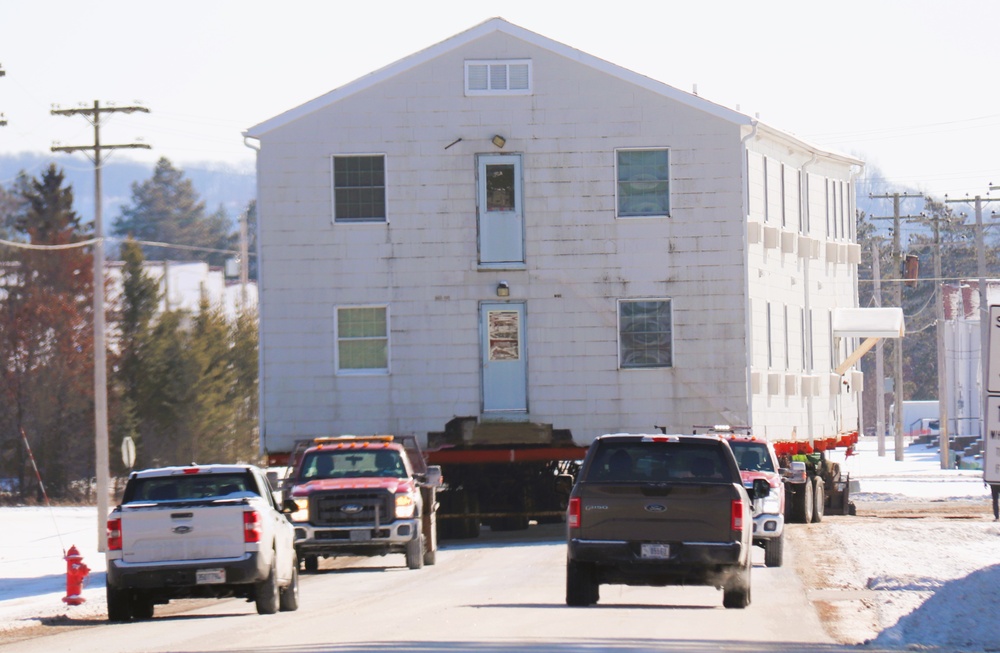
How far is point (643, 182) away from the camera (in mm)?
34719

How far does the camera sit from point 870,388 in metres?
144

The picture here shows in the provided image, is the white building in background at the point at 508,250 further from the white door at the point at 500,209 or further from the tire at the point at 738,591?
the tire at the point at 738,591

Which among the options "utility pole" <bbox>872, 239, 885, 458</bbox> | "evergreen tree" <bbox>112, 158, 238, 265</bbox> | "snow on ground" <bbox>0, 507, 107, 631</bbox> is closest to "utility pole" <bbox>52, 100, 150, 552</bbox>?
"snow on ground" <bbox>0, 507, 107, 631</bbox>

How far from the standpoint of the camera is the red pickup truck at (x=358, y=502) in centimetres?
2505

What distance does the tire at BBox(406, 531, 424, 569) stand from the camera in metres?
25.6

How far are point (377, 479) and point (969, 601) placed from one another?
972cm

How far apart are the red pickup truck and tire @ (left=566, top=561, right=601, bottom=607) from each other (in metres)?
6.53

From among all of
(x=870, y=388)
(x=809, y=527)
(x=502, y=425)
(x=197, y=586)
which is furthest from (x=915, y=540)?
(x=870, y=388)

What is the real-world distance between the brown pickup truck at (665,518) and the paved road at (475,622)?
0.46 metres

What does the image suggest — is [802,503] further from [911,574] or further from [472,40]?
[911,574]

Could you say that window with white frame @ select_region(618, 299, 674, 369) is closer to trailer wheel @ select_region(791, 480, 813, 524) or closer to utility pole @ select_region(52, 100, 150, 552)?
trailer wheel @ select_region(791, 480, 813, 524)

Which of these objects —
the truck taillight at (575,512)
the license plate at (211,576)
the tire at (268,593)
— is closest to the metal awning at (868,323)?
the truck taillight at (575,512)

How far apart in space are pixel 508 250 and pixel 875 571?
12.5 m

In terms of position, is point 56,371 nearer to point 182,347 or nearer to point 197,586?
point 182,347
